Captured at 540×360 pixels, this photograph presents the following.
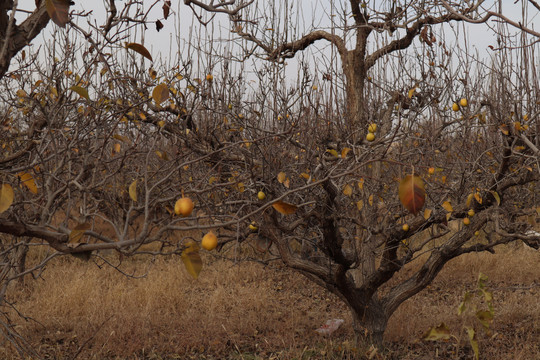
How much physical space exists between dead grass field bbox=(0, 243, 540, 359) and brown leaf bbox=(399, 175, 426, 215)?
2521 mm

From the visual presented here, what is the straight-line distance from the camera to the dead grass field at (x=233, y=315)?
4.15 m

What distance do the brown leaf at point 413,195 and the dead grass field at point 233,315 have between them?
99.2 inches

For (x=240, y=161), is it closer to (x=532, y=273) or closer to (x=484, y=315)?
(x=484, y=315)

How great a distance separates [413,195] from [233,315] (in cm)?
424

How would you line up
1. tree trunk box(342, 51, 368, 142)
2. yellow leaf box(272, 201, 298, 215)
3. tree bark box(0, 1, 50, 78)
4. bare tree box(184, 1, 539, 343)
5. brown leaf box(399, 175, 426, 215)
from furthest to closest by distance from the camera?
tree trunk box(342, 51, 368, 142) < bare tree box(184, 1, 539, 343) < tree bark box(0, 1, 50, 78) < yellow leaf box(272, 201, 298, 215) < brown leaf box(399, 175, 426, 215)

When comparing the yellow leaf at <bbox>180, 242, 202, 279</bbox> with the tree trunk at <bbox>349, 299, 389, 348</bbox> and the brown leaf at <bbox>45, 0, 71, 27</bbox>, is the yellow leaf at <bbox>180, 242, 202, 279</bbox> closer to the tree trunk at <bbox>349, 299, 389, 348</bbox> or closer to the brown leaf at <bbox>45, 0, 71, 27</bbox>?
the brown leaf at <bbox>45, 0, 71, 27</bbox>

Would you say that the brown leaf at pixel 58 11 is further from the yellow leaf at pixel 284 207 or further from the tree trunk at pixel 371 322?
the tree trunk at pixel 371 322

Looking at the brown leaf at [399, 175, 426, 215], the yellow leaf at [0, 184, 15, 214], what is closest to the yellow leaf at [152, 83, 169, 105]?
the yellow leaf at [0, 184, 15, 214]

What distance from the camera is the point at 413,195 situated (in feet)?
3.63

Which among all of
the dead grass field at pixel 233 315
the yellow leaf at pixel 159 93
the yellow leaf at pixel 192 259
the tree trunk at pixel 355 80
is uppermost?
the tree trunk at pixel 355 80

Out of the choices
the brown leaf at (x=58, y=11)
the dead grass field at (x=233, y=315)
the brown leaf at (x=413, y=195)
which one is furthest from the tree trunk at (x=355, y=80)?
the brown leaf at (x=58, y=11)

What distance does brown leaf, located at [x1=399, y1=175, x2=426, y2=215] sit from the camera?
1.10 m

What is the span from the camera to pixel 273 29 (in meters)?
5.13

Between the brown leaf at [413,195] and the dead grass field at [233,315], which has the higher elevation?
the brown leaf at [413,195]
